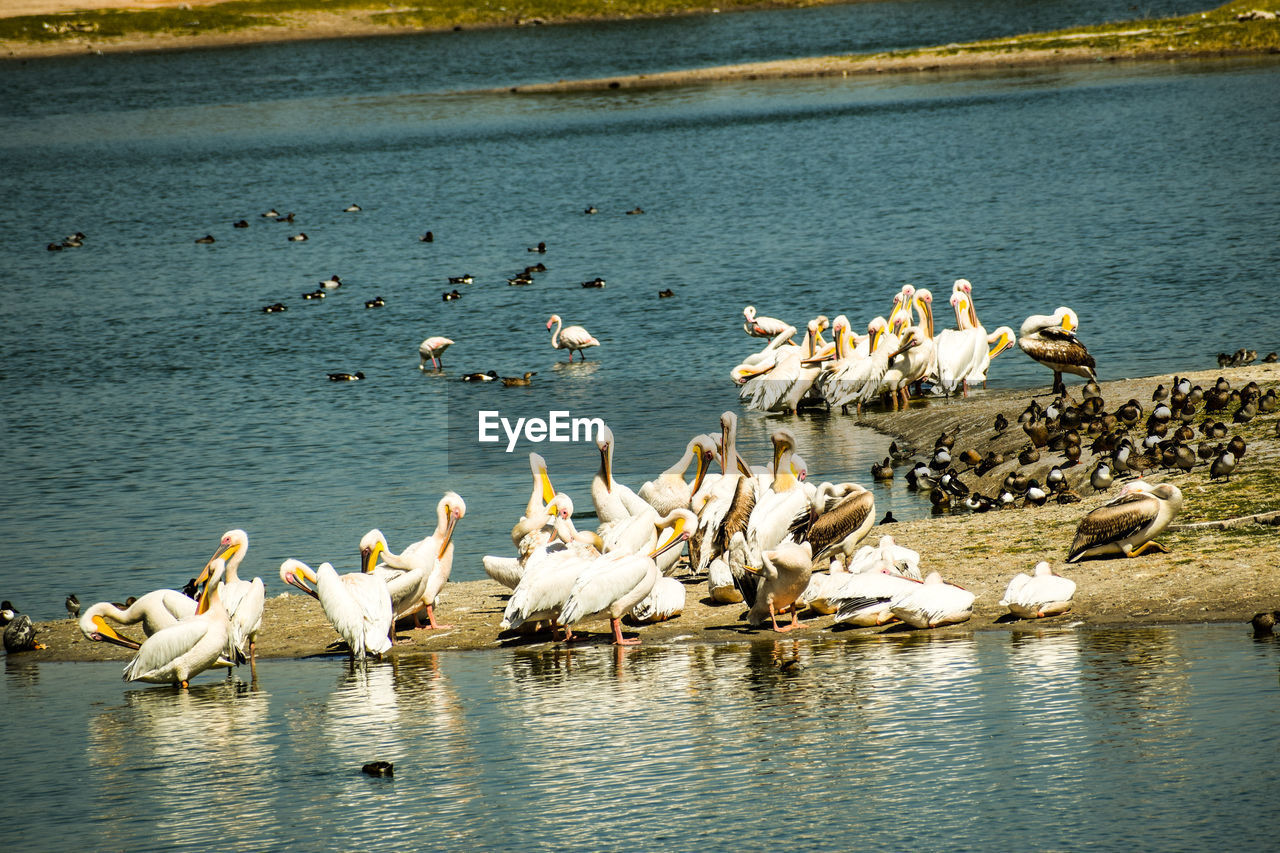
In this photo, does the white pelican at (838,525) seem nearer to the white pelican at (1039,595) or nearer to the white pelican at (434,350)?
the white pelican at (1039,595)

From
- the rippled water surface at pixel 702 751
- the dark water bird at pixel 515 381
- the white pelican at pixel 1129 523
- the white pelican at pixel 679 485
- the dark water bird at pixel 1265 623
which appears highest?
the dark water bird at pixel 515 381

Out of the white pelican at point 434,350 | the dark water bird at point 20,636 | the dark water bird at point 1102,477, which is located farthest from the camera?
the white pelican at point 434,350

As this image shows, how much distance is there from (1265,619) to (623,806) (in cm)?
429

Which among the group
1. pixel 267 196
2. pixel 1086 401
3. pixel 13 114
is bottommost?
pixel 1086 401

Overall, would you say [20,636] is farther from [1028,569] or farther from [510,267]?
[510,267]

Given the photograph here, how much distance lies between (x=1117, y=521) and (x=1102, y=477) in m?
2.62

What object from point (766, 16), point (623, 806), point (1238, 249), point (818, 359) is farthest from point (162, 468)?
point (766, 16)

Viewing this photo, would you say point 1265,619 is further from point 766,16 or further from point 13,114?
point 766,16

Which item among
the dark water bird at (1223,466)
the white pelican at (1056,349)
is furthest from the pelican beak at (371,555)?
the white pelican at (1056,349)

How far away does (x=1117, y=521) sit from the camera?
1077 cm

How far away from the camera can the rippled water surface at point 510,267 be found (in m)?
17.5

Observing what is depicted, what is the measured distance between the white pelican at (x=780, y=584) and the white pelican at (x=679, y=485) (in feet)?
7.24

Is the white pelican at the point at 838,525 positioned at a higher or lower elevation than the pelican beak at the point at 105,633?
higher

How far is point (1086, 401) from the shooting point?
15.7 metres
